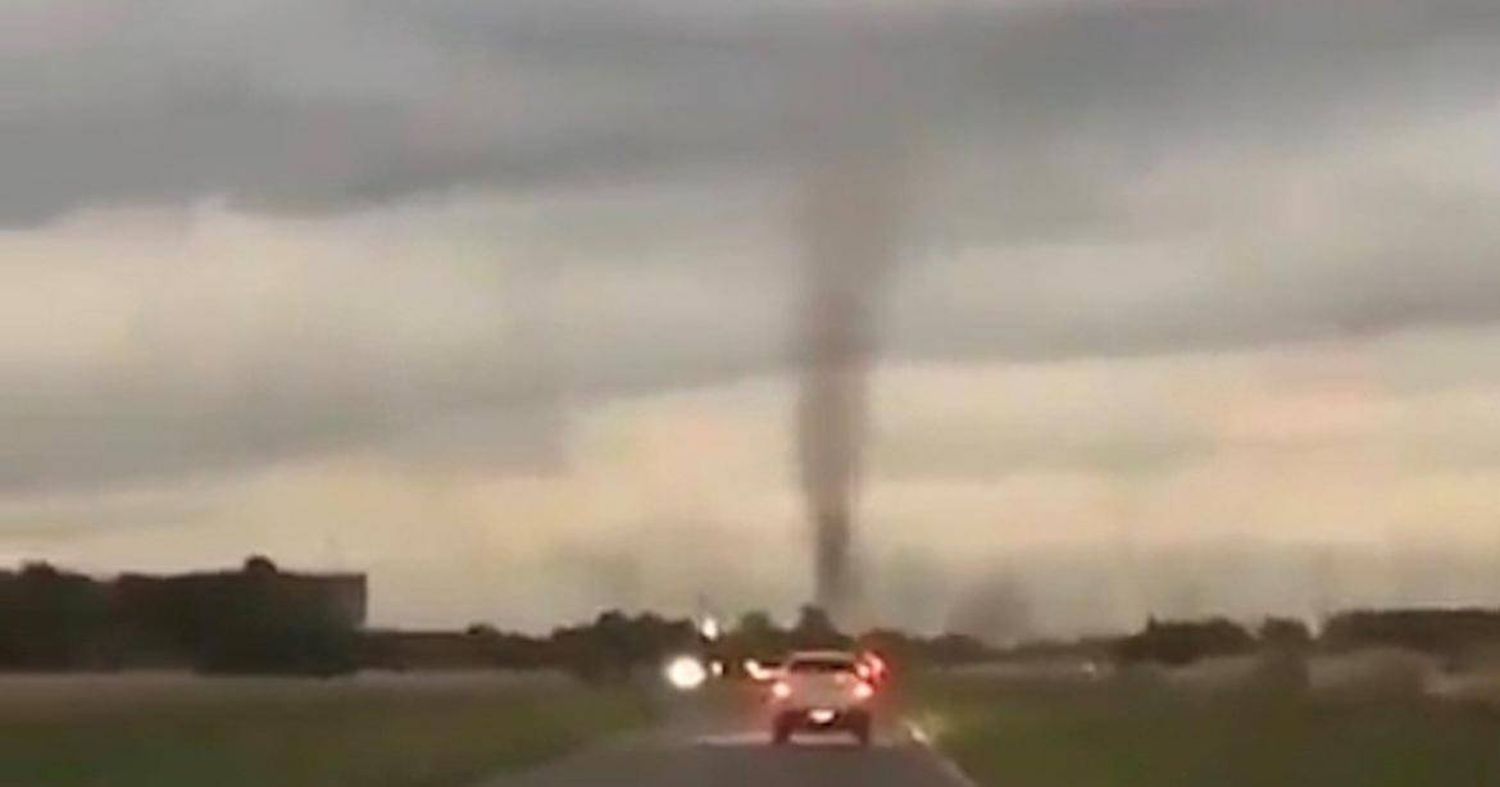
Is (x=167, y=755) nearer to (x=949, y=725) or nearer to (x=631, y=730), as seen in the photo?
(x=631, y=730)

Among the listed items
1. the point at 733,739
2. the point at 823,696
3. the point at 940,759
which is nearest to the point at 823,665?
the point at 823,696

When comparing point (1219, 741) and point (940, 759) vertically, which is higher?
point (1219, 741)

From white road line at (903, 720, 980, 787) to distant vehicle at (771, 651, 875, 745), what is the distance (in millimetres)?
1436

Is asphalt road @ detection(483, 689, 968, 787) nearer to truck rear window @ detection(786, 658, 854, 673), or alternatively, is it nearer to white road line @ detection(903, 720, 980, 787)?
white road line @ detection(903, 720, 980, 787)

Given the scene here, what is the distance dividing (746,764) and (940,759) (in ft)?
17.9

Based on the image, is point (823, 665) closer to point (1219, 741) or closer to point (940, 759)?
point (940, 759)

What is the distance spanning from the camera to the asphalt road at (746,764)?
54625 millimetres

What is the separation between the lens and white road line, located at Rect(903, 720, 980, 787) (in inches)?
2205

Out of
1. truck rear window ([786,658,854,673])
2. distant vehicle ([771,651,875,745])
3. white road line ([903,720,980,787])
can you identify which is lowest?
white road line ([903,720,980,787])

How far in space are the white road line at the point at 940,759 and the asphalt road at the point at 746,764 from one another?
4 centimetres

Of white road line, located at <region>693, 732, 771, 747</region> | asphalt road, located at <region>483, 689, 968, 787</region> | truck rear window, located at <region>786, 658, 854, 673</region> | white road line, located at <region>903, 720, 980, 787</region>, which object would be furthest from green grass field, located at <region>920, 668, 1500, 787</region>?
white road line, located at <region>693, 732, 771, 747</region>

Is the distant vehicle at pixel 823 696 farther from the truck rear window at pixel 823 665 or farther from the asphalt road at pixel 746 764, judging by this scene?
the asphalt road at pixel 746 764

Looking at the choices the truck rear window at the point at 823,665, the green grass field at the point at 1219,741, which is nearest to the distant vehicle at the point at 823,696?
the truck rear window at the point at 823,665

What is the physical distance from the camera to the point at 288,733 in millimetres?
90625
